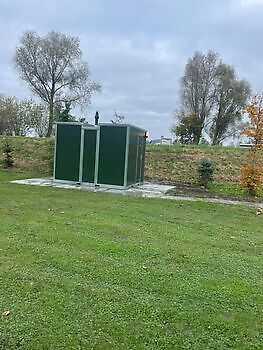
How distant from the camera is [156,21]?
12.9 meters

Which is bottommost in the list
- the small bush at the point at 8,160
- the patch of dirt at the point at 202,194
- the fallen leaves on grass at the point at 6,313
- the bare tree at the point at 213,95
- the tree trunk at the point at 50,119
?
the fallen leaves on grass at the point at 6,313

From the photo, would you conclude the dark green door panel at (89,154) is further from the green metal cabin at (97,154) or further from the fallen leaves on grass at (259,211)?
the fallen leaves on grass at (259,211)

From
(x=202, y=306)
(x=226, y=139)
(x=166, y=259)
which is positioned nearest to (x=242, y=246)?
(x=166, y=259)

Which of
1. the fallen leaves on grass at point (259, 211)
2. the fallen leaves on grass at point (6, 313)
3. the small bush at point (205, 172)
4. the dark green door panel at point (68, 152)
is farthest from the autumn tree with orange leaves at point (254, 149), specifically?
the fallen leaves on grass at point (6, 313)

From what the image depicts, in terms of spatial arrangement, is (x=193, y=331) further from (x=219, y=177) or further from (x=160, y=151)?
(x=160, y=151)

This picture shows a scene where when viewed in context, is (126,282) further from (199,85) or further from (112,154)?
(199,85)

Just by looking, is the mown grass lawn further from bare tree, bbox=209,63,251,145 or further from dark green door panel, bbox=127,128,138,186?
bare tree, bbox=209,63,251,145

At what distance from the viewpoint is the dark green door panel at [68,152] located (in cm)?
1156

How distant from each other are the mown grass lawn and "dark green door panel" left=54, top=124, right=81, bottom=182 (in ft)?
16.9

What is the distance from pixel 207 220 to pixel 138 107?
85.1ft

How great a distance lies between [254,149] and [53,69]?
23.3 metres

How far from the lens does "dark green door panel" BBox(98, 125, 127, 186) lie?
36.4 feet

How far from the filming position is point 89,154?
11438 millimetres

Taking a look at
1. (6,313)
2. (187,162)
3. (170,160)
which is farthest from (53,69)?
(6,313)
